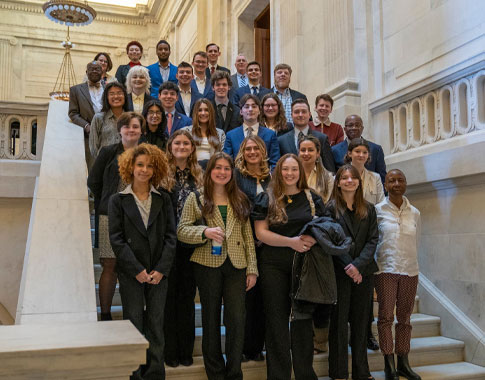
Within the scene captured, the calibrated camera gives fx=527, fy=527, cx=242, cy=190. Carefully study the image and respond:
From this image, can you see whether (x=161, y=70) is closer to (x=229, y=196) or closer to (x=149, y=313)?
(x=229, y=196)

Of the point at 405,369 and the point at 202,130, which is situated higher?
the point at 202,130

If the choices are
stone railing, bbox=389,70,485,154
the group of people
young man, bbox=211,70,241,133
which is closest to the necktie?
young man, bbox=211,70,241,133

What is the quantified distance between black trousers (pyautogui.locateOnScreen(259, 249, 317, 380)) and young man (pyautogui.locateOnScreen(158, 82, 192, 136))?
1.94 m

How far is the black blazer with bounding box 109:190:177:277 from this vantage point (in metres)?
3.27

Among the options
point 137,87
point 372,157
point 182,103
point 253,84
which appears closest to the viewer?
point 372,157

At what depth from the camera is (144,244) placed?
3338 millimetres

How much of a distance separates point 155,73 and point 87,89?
126 cm

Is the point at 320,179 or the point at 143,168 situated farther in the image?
the point at 320,179

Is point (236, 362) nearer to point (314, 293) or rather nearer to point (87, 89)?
point (314, 293)

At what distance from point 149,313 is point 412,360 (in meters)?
2.32

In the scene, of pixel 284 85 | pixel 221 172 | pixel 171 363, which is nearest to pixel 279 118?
pixel 284 85

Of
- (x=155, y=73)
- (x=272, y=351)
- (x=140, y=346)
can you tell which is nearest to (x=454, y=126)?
(x=272, y=351)

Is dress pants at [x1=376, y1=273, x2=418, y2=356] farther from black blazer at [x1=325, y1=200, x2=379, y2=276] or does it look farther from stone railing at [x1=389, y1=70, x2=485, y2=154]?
stone railing at [x1=389, y1=70, x2=485, y2=154]

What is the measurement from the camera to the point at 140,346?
203 centimetres
